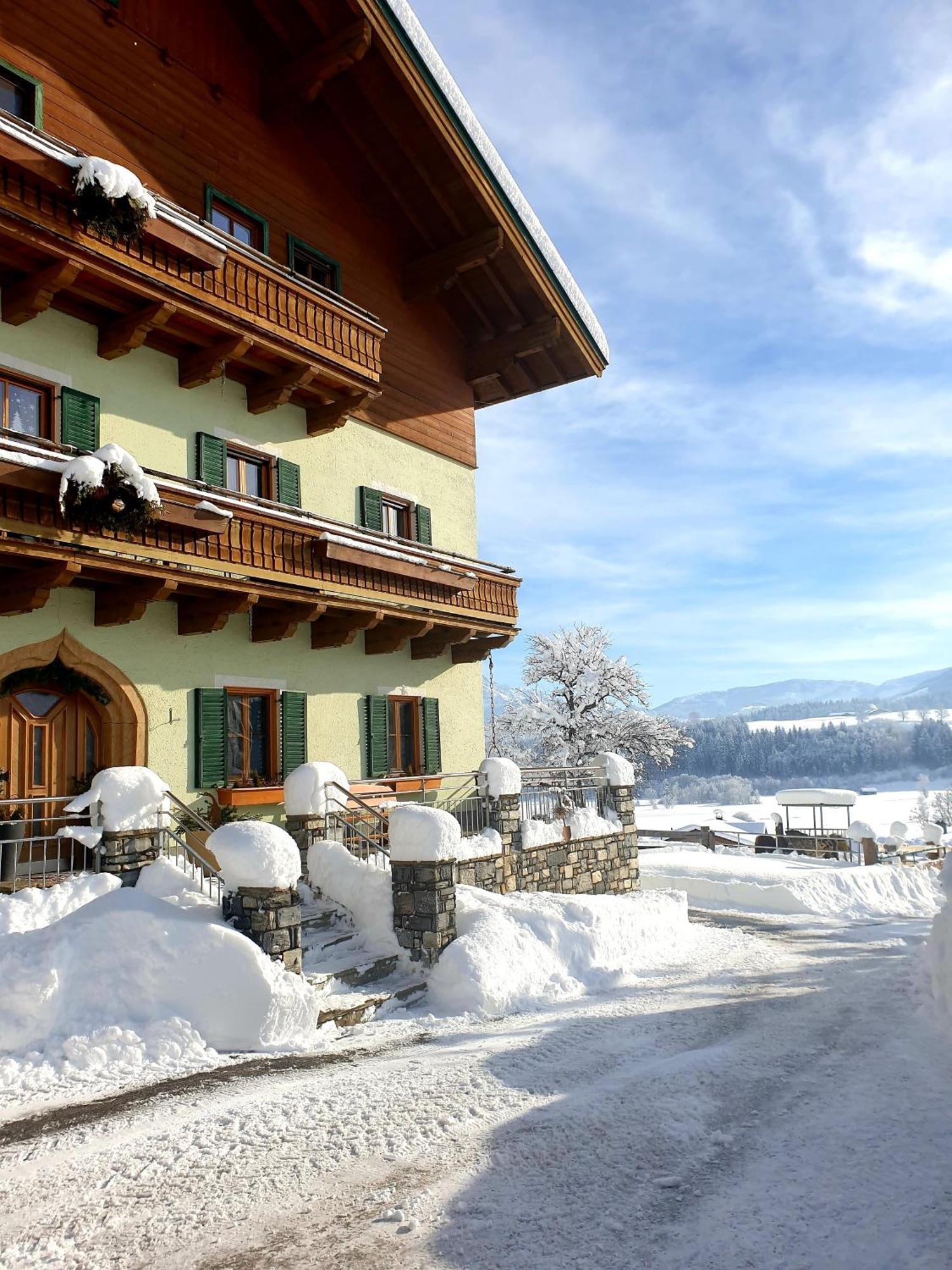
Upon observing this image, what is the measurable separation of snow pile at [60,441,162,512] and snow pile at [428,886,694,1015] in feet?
21.4

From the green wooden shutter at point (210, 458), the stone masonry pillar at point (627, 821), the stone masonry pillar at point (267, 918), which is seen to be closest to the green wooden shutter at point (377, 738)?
the stone masonry pillar at point (627, 821)

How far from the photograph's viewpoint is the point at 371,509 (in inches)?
680

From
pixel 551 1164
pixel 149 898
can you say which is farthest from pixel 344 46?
pixel 551 1164

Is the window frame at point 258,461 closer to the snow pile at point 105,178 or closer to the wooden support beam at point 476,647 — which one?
the snow pile at point 105,178

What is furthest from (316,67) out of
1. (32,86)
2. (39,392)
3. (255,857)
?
(255,857)

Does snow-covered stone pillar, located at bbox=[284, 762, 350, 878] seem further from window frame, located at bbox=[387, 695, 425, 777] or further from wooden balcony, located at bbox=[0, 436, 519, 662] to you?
window frame, located at bbox=[387, 695, 425, 777]

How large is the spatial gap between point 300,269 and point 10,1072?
14.0m

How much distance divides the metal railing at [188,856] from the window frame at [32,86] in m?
9.41

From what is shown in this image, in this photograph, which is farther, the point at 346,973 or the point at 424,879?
the point at 424,879

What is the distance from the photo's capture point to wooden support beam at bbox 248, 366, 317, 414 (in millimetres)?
14656

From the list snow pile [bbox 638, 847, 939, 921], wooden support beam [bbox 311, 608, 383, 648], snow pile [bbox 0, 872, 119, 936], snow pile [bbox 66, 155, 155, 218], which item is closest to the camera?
snow pile [bbox 0, 872, 119, 936]

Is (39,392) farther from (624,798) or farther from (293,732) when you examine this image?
(624,798)

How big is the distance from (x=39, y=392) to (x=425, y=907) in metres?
8.70

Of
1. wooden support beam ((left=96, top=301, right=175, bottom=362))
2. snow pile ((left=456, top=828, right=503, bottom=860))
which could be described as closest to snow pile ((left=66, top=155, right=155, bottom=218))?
wooden support beam ((left=96, top=301, right=175, bottom=362))
